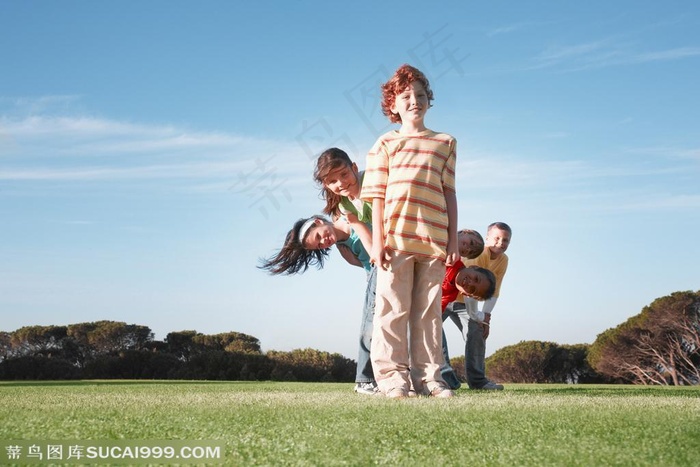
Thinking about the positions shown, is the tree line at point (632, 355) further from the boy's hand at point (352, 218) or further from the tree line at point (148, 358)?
the boy's hand at point (352, 218)

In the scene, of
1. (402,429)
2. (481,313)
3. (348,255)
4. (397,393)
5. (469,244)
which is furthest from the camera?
(481,313)

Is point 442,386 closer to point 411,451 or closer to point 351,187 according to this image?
point 351,187

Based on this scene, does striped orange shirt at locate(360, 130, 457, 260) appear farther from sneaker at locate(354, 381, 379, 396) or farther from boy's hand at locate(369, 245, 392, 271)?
sneaker at locate(354, 381, 379, 396)

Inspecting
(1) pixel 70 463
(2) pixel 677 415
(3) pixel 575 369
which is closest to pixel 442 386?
(2) pixel 677 415

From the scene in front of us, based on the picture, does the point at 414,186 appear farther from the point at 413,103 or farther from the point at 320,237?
the point at 320,237

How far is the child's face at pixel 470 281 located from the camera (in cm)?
550

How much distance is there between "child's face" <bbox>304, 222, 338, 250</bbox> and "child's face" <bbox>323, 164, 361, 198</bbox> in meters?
0.58

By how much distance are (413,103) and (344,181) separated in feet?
2.84

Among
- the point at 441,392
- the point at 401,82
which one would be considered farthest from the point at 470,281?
the point at 401,82

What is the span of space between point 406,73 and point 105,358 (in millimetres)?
16347

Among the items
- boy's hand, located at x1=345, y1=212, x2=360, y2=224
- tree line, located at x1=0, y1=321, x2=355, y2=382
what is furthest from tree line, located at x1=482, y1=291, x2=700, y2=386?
boy's hand, located at x1=345, y1=212, x2=360, y2=224

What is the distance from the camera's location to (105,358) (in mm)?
18672

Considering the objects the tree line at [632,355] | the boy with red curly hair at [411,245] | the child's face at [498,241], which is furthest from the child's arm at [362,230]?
the tree line at [632,355]

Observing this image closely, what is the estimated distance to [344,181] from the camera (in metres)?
5.23
